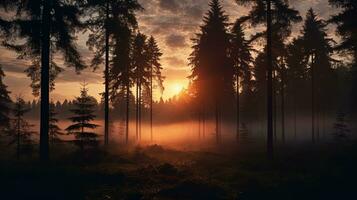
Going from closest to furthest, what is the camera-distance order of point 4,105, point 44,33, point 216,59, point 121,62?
point 44,33
point 121,62
point 4,105
point 216,59

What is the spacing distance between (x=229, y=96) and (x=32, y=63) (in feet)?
83.5

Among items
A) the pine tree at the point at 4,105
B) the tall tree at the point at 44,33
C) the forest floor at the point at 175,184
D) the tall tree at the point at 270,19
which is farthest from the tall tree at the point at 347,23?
the pine tree at the point at 4,105

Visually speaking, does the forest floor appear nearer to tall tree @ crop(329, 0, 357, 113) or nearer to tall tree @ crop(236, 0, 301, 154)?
tall tree @ crop(236, 0, 301, 154)

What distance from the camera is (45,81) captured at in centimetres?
1616

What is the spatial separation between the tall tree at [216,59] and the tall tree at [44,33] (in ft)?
72.3

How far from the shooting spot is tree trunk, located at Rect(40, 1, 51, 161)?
622 inches

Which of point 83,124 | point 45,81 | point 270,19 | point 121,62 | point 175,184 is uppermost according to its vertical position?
point 270,19

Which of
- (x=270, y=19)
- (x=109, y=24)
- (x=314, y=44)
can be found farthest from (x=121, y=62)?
A: (x=314, y=44)

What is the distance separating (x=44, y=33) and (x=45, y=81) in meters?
2.42

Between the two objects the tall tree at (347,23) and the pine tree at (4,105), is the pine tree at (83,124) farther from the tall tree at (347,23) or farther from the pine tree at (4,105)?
the tall tree at (347,23)

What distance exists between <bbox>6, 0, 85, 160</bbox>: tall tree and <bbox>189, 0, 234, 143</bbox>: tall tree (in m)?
22.0

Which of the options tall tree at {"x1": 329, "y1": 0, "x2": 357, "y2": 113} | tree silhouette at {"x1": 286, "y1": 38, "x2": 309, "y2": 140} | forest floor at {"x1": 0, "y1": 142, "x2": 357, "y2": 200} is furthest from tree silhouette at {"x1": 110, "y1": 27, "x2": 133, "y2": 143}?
tree silhouette at {"x1": 286, "y1": 38, "x2": 309, "y2": 140}

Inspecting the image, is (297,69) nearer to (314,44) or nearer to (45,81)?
(314,44)

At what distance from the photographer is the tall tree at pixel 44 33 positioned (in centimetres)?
1561
